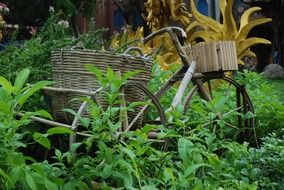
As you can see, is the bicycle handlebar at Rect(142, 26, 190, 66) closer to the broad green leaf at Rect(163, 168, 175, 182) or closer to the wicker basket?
the wicker basket

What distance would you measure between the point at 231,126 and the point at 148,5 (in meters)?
5.63

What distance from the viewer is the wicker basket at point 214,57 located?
11.3ft

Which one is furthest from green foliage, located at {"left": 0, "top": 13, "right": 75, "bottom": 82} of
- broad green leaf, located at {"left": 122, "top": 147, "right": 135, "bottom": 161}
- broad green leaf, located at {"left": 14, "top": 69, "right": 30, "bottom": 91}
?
broad green leaf, located at {"left": 122, "top": 147, "right": 135, "bottom": 161}

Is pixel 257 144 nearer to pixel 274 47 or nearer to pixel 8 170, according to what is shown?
pixel 8 170

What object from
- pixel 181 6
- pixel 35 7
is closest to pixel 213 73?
pixel 181 6

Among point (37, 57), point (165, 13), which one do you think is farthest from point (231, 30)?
point (37, 57)

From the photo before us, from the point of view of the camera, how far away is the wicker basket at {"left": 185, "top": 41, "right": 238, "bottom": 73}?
3.45 meters

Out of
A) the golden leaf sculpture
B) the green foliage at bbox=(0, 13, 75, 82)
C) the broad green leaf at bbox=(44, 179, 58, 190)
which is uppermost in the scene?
the golden leaf sculpture

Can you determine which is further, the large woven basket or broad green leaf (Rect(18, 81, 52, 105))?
the large woven basket

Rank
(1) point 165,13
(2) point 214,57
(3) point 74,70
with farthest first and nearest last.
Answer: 1. (1) point 165,13
2. (2) point 214,57
3. (3) point 74,70

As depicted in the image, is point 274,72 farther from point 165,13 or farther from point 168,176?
point 168,176

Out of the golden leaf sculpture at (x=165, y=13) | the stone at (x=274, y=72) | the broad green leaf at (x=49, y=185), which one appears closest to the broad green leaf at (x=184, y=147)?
the broad green leaf at (x=49, y=185)

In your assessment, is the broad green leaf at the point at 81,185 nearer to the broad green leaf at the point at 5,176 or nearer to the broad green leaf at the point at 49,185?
Result: the broad green leaf at the point at 49,185

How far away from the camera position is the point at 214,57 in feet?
11.3
